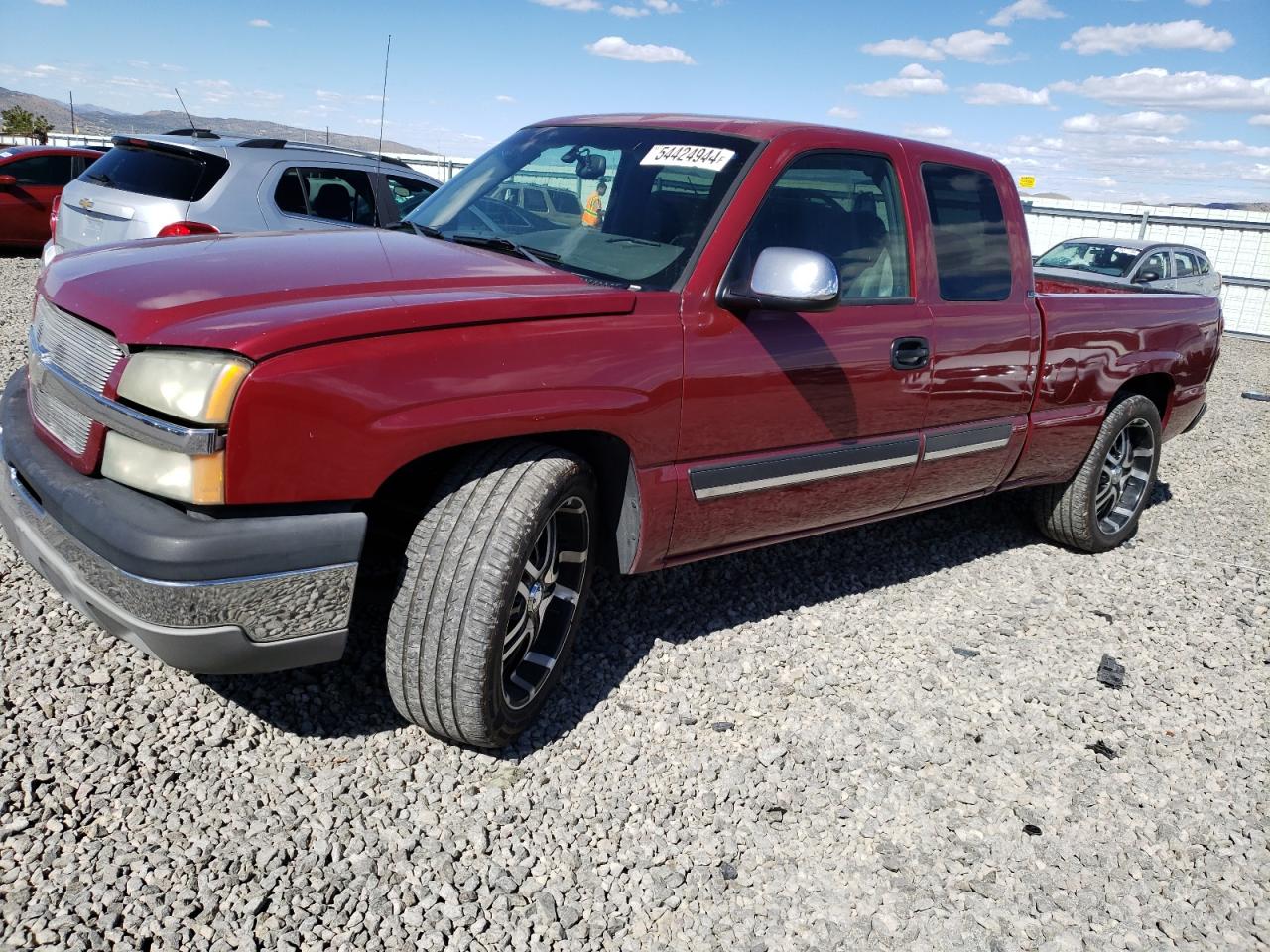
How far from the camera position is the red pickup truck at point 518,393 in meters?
2.26

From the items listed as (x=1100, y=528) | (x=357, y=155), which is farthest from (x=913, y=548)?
(x=357, y=155)

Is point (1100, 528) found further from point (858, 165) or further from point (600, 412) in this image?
point (600, 412)

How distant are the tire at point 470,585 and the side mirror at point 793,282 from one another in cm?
Answer: 76

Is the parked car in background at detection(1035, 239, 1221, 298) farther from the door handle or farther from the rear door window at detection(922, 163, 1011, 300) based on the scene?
the door handle

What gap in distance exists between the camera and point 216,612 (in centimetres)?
225

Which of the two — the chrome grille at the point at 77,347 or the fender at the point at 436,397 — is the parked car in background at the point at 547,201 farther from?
the chrome grille at the point at 77,347

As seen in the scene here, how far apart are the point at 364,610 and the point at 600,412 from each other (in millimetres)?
1379

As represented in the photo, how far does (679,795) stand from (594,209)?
6.36ft

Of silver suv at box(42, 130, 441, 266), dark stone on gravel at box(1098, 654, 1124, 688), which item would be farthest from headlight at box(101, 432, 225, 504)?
silver suv at box(42, 130, 441, 266)

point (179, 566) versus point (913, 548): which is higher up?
point (179, 566)

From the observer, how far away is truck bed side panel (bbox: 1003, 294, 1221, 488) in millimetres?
4352

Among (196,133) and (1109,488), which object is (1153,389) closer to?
(1109,488)

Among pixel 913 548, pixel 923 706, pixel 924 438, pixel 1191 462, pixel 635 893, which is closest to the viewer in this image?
pixel 635 893

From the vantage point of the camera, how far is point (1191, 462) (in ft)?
25.1
